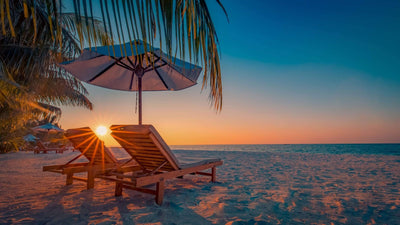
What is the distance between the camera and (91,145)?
372cm

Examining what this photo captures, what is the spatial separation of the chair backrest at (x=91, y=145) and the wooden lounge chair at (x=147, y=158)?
60cm

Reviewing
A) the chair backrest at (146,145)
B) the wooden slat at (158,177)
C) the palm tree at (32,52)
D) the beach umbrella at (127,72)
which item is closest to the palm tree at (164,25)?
the palm tree at (32,52)

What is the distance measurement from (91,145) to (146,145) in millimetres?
1366

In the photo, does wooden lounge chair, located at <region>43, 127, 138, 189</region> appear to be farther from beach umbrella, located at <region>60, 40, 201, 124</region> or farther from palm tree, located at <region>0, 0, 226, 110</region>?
palm tree, located at <region>0, 0, 226, 110</region>

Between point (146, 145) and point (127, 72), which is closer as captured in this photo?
point (146, 145)

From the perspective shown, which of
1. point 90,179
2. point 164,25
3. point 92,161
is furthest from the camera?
point 92,161

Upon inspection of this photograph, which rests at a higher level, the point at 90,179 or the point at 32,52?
the point at 32,52

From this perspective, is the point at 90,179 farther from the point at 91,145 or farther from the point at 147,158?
the point at 147,158

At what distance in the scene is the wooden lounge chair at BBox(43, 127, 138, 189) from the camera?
360 cm

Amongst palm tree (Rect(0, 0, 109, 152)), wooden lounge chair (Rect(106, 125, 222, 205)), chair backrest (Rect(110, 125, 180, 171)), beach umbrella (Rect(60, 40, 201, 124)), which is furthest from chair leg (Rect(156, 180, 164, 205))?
palm tree (Rect(0, 0, 109, 152))

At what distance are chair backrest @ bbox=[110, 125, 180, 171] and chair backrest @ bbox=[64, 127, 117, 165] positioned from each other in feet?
1.91

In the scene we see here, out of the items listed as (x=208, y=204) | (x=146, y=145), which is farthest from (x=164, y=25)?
(x=208, y=204)

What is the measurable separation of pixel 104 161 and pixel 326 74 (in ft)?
44.5

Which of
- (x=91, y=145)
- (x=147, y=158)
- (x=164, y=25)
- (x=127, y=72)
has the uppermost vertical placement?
(x=127, y=72)
